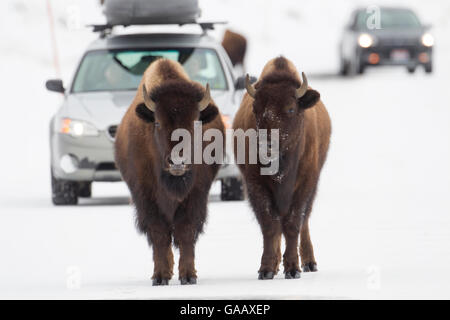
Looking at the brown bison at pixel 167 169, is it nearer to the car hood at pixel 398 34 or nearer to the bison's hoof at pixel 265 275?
the bison's hoof at pixel 265 275

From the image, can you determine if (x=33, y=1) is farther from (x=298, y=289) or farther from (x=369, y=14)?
(x=298, y=289)

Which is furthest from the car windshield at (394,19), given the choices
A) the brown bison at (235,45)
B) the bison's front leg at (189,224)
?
the bison's front leg at (189,224)

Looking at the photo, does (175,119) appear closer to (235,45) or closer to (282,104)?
(282,104)

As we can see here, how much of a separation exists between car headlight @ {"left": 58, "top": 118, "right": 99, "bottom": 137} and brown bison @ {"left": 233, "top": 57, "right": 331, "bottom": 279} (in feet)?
18.4

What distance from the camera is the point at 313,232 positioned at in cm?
1545

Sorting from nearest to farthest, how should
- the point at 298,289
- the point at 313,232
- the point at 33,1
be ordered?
the point at 298,289, the point at 313,232, the point at 33,1

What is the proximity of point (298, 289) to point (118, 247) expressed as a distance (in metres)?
3.69

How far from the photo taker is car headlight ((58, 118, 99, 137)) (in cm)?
1789

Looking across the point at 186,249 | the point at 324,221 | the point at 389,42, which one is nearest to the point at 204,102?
the point at 186,249

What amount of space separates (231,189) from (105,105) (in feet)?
6.06

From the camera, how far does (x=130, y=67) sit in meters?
19.0

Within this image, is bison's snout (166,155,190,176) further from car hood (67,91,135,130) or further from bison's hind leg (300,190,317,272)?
car hood (67,91,135,130)

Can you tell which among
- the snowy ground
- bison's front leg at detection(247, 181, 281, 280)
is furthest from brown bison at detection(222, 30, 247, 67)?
bison's front leg at detection(247, 181, 281, 280)
